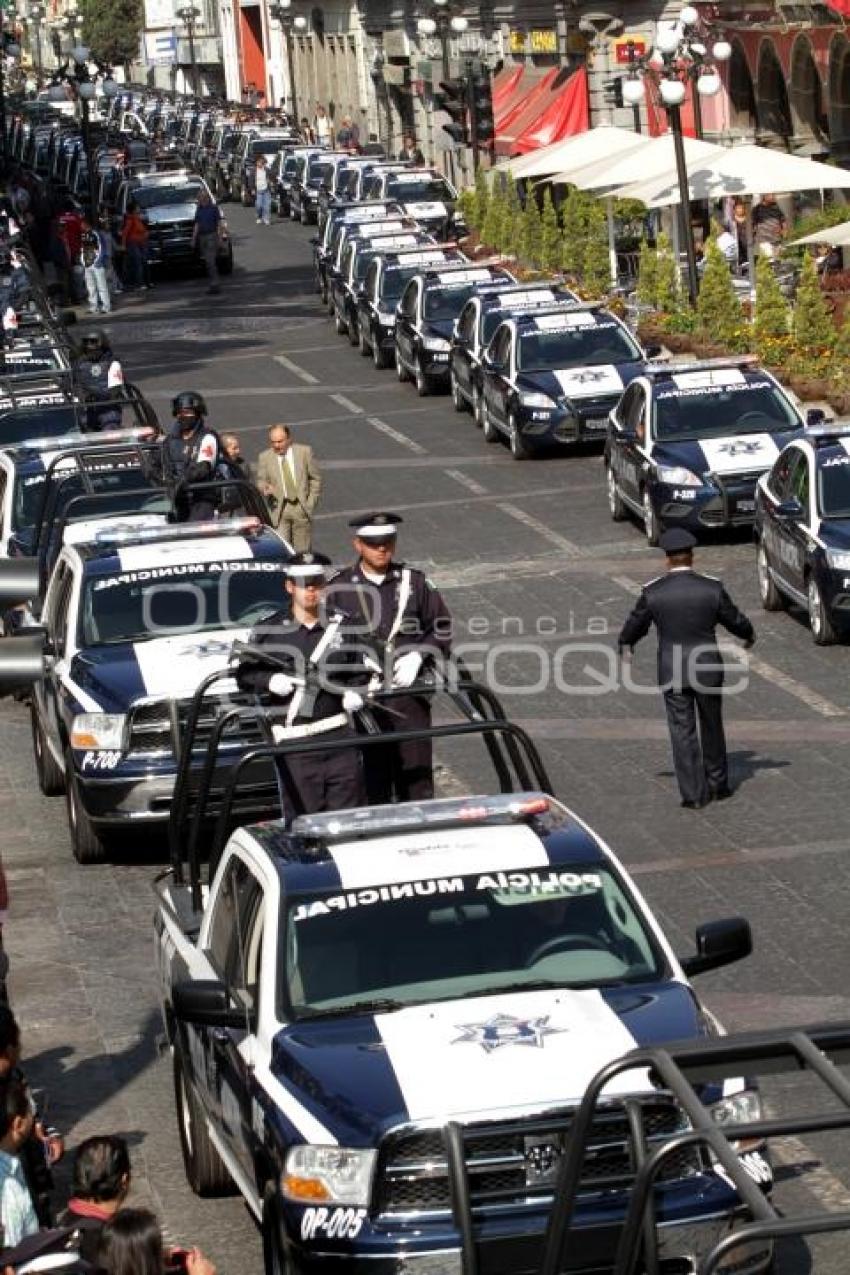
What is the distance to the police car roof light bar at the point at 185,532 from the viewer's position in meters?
18.5

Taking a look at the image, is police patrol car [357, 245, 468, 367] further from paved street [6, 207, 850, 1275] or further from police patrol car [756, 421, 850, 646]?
police patrol car [756, 421, 850, 646]

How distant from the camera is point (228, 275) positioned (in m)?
62.9

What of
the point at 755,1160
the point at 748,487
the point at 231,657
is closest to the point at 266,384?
the point at 748,487

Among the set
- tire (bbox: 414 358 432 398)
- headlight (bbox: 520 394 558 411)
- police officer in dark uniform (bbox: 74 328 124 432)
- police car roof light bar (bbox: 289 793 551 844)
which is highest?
police car roof light bar (bbox: 289 793 551 844)

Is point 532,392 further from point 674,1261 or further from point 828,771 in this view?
point 674,1261

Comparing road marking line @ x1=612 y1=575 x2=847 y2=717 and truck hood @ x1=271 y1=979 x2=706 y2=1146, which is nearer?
truck hood @ x1=271 y1=979 x2=706 y2=1146

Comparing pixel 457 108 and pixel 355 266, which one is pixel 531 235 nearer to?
pixel 355 266

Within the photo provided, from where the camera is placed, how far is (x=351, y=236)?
49406mm

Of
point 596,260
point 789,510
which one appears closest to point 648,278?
point 596,260

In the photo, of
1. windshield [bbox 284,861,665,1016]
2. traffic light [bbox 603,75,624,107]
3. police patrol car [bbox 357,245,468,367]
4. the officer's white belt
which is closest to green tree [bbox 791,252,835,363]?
police patrol car [bbox 357,245,468,367]

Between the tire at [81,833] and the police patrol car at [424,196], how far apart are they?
40.0m

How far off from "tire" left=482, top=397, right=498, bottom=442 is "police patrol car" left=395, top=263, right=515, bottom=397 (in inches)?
141

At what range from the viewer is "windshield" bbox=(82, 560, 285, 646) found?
1756 centimetres

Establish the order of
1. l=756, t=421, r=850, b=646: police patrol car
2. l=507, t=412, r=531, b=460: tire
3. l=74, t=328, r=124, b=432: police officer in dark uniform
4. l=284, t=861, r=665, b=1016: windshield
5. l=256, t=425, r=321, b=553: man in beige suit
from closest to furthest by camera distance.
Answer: l=284, t=861, r=665, b=1016: windshield < l=756, t=421, r=850, b=646: police patrol car < l=256, t=425, r=321, b=553: man in beige suit < l=74, t=328, r=124, b=432: police officer in dark uniform < l=507, t=412, r=531, b=460: tire
